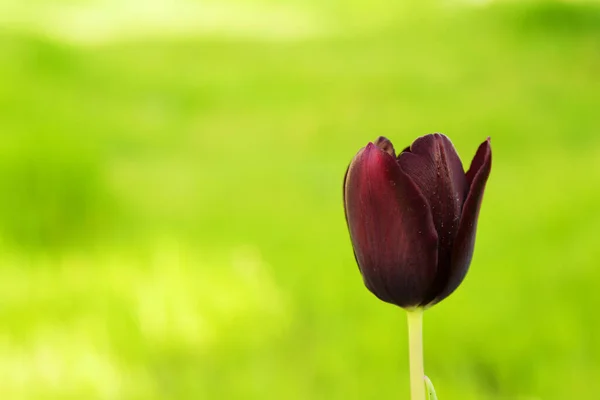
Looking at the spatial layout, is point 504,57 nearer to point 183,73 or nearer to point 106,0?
point 183,73

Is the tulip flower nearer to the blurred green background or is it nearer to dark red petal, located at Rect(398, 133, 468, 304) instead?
dark red petal, located at Rect(398, 133, 468, 304)

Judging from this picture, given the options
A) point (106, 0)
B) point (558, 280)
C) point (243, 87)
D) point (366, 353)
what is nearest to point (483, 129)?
point (243, 87)

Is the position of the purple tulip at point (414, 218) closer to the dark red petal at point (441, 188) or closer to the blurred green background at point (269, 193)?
the dark red petal at point (441, 188)

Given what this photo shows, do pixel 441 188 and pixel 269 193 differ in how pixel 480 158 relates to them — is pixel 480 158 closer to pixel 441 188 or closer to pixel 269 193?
pixel 441 188

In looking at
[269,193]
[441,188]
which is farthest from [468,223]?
[269,193]

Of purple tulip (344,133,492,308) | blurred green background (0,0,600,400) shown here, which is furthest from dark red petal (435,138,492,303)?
blurred green background (0,0,600,400)

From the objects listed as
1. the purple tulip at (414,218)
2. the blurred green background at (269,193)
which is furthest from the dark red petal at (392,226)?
the blurred green background at (269,193)

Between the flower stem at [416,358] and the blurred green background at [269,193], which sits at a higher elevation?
the blurred green background at [269,193]
